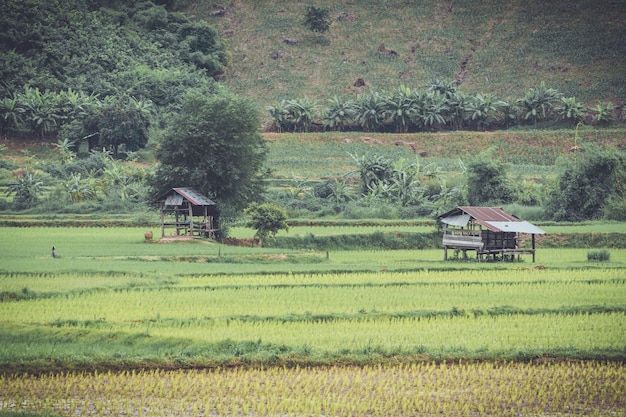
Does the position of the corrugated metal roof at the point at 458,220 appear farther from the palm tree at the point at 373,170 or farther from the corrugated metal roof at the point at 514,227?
the palm tree at the point at 373,170

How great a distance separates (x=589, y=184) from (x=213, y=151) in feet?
58.5

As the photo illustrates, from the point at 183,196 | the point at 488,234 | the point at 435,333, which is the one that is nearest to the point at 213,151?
the point at 183,196

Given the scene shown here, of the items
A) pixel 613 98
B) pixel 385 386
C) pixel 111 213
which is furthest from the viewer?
pixel 613 98

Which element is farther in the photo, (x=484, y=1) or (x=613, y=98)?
(x=484, y=1)

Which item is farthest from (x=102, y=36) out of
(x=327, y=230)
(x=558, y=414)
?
(x=558, y=414)

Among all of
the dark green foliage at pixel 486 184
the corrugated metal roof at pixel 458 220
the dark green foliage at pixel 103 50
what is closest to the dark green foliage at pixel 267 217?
the corrugated metal roof at pixel 458 220

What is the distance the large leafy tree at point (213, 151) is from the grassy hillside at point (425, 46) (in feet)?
136

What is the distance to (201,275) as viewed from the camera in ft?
102

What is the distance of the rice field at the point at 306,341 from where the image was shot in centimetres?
1759

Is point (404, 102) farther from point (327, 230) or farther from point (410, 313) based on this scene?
point (410, 313)

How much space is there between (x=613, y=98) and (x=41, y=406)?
7324 centimetres

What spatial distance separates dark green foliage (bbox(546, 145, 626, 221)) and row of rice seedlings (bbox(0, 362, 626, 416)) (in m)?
30.4

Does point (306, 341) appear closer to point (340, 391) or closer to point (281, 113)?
point (340, 391)

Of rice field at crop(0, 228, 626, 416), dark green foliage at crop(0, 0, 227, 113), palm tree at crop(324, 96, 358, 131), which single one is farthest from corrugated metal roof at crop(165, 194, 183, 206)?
dark green foliage at crop(0, 0, 227, 113)
